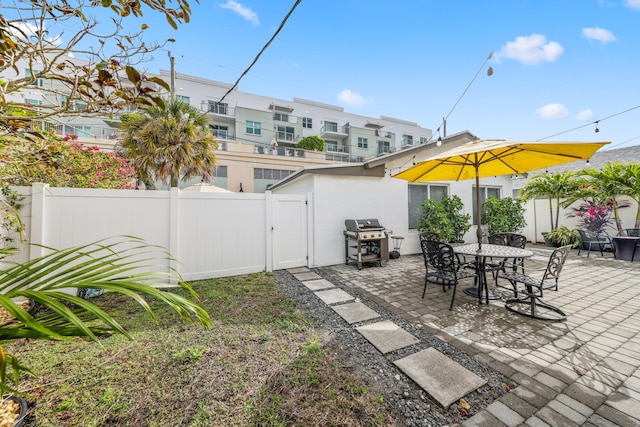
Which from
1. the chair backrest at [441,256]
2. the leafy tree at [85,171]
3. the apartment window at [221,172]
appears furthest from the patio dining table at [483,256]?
the apartment window at [221,172]

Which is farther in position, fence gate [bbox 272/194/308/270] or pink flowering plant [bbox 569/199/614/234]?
pink flowering plant [bbox 569/199/614/234]

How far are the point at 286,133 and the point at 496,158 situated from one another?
23010 millimetres

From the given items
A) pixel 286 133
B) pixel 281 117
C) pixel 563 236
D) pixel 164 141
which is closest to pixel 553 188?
pixel 563 236

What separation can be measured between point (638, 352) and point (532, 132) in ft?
30.0

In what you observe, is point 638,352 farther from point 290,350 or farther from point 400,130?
point 400,130

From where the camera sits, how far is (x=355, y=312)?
12.1ft

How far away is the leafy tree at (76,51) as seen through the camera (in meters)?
1.56

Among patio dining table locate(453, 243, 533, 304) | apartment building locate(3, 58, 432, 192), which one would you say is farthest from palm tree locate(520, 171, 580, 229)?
apartment building locate(3, 58, 432, 192)

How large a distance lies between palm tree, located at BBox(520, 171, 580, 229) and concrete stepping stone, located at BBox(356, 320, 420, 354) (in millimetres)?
9591

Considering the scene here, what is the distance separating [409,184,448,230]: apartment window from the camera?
317 inches

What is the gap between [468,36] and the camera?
17.3 ft

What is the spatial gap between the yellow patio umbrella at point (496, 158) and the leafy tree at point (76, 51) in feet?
12.8

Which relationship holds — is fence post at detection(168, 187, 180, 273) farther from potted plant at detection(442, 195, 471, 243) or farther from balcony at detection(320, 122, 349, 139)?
balcony at detection(320, 122, 349, 139)

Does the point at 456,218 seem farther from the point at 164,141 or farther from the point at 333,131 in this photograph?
the point at 333,131
